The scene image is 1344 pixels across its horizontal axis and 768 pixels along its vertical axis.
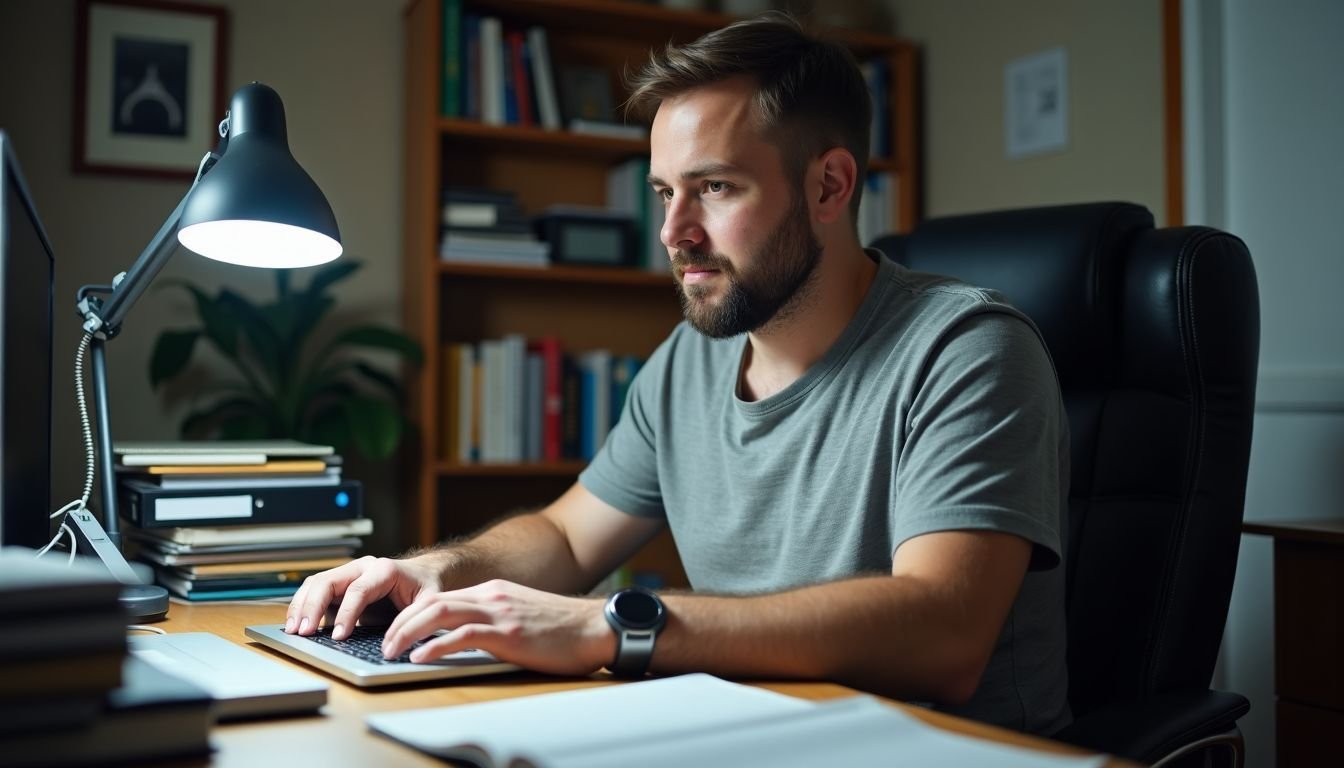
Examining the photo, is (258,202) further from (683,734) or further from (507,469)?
(507,469)

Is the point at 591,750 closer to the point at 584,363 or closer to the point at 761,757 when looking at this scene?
the point at 761,757

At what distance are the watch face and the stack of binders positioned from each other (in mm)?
688

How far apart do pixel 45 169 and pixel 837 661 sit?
242 cm

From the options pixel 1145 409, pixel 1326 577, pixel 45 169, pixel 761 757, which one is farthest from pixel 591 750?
pixel 45 169

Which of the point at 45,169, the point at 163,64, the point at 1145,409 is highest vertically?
the point at 163,64

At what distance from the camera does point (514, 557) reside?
143 cm

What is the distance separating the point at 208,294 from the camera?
2.74 metres

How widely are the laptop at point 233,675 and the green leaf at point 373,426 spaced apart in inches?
59.1

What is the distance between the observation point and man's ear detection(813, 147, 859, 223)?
146 cm

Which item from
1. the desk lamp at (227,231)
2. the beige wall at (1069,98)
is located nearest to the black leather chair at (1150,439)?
the desk lamp at (227,231)

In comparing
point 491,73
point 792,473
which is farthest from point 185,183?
point 792,473

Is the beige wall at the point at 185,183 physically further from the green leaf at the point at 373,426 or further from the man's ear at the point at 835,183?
the man's ear at the point at 835,183

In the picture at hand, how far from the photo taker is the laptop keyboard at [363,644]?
3.11 ft

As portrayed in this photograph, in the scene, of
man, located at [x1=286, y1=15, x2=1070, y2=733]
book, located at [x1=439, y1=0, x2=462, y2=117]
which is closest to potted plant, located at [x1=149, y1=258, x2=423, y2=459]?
book, located at [x1=439, y1=0, x2=462, y2=117]
